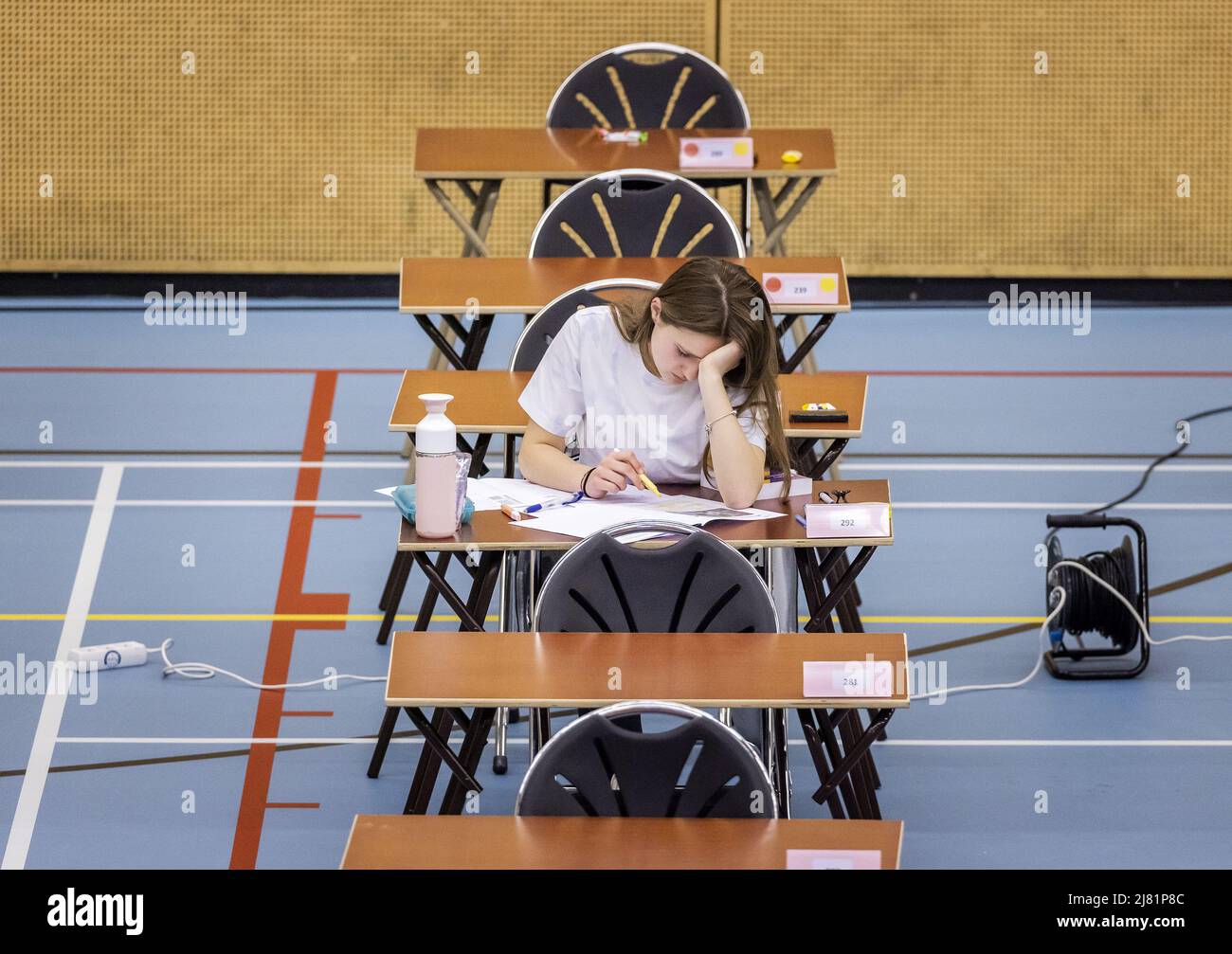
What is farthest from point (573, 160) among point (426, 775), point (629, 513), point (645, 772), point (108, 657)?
point (645, 772)

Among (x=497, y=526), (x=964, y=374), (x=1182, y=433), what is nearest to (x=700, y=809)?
(x=497, y=526)

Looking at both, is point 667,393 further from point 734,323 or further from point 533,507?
point 533,507

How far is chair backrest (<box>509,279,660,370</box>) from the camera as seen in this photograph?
4918 mm

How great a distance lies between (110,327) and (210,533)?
304cm

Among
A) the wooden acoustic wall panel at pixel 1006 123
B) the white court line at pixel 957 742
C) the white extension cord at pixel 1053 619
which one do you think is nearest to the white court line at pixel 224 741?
the white court line at pixel 957 742

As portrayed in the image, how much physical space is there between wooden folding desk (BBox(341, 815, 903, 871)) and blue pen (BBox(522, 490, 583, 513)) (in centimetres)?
130

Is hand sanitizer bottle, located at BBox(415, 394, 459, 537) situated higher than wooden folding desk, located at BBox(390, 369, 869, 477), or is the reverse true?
wooden folding desk, located at BBox(390, 369, 869, 477)

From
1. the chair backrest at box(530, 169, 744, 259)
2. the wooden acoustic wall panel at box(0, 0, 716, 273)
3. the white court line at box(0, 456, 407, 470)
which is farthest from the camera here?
the wooden acoustic wall panel at box(0, 0, 716, 273)

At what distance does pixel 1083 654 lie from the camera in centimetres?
546

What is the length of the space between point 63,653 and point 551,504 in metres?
→ 2.14

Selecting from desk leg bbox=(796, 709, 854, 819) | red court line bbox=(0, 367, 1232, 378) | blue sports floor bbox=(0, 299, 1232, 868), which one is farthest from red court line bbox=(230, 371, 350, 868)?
desk leg bbox=(796, 709, 854, 819)

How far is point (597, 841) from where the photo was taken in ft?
9.12

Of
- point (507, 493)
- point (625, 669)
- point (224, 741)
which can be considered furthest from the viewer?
point (224, 741)

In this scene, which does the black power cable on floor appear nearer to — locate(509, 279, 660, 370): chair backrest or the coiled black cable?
the coiled black cable
